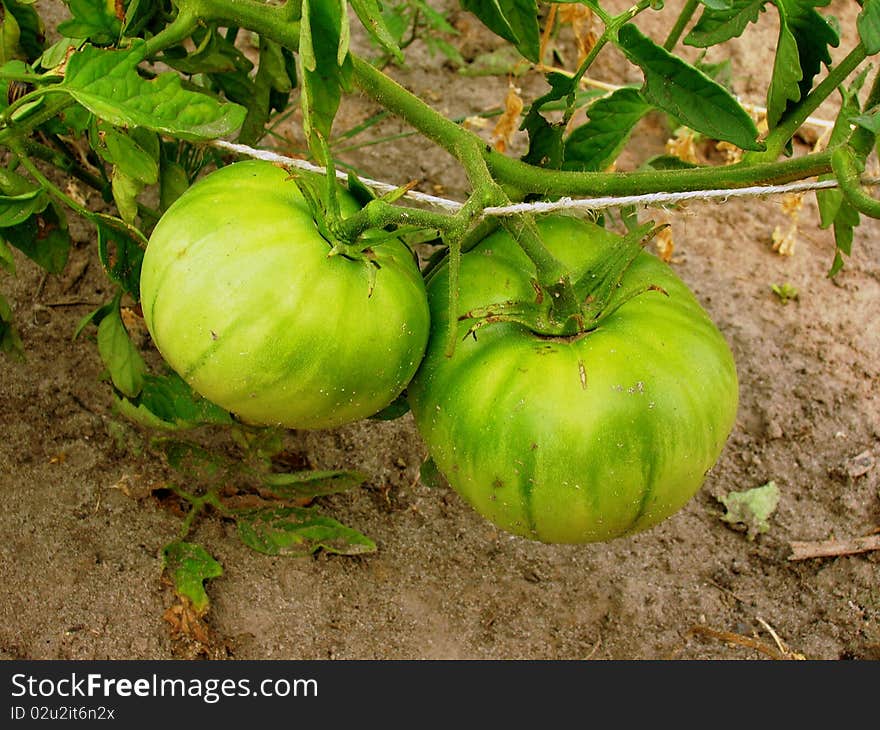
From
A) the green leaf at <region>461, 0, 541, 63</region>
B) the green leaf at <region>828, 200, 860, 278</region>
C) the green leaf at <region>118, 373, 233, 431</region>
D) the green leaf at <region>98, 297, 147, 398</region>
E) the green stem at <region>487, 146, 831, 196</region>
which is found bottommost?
the green leaf at <region>118, 373, 233, 431</region>

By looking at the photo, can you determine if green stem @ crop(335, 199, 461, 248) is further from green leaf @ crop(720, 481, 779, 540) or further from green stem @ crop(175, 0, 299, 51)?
green leaf @ crop(720, 481, 779, 540)

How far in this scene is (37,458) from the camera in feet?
5.58

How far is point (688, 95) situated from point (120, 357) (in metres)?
0.85

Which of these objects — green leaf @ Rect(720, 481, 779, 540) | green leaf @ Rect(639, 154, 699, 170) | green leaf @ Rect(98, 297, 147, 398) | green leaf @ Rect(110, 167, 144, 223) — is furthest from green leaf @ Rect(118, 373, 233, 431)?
green leaf @ Rect(720, 481, 779, 540)

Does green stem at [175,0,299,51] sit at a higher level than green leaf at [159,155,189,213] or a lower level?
higher

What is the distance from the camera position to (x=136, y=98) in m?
1.14

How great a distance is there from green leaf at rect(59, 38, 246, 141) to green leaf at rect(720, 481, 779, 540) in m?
1.19

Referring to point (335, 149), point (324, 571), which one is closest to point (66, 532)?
point (324, 571)

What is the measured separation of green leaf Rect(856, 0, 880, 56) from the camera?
112cm

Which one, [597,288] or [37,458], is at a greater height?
[597,288]

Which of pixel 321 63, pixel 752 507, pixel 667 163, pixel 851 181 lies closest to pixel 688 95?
pixel 851 181

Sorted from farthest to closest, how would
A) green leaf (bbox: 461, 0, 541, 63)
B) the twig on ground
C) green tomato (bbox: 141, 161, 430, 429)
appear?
the twig on ground
green leaf (bbox: 461, 0, 541, 63)
green tomato (bbox: 141, 161, 430, 429)

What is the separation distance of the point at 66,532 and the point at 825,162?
4.17ft
